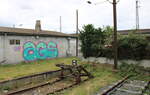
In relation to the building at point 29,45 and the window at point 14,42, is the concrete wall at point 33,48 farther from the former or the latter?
the window at point 14,42

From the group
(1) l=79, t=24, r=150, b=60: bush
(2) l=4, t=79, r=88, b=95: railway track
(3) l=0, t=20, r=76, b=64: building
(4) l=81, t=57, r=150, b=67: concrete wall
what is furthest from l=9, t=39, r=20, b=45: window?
(2) l=4, t=79, r=88, b=95: railway track

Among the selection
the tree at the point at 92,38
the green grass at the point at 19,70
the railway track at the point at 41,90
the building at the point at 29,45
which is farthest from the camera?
the building at the point at 29,45

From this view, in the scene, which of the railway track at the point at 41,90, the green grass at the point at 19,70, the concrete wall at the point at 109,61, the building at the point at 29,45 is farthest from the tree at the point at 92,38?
the building at the point at 29,45

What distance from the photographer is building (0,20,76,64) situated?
12188 mm

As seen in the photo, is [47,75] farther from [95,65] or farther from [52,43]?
[52,43]

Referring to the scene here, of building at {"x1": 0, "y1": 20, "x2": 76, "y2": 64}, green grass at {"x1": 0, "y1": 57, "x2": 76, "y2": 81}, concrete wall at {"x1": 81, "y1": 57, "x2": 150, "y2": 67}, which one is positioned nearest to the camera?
green grass at {"x1": 0, "y1": 57, "x2": 76, "y2": 81}

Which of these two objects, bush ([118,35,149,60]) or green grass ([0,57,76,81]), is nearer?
green grass ([0,57,76,81])

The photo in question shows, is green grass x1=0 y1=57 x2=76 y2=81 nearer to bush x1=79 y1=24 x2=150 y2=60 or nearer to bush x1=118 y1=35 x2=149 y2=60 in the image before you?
bush x1=79 y1=24 x2=150 y2=60

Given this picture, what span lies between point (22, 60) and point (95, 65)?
7.16 meters

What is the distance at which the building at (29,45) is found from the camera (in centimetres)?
1219

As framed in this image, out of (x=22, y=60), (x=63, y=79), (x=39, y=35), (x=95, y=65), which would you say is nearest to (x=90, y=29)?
(x=95, y=65)

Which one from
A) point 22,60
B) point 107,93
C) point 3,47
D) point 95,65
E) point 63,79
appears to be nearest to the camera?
point 107,93

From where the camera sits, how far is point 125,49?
9.96m

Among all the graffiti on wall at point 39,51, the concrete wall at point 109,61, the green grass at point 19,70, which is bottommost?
the green grass at point 19,70
